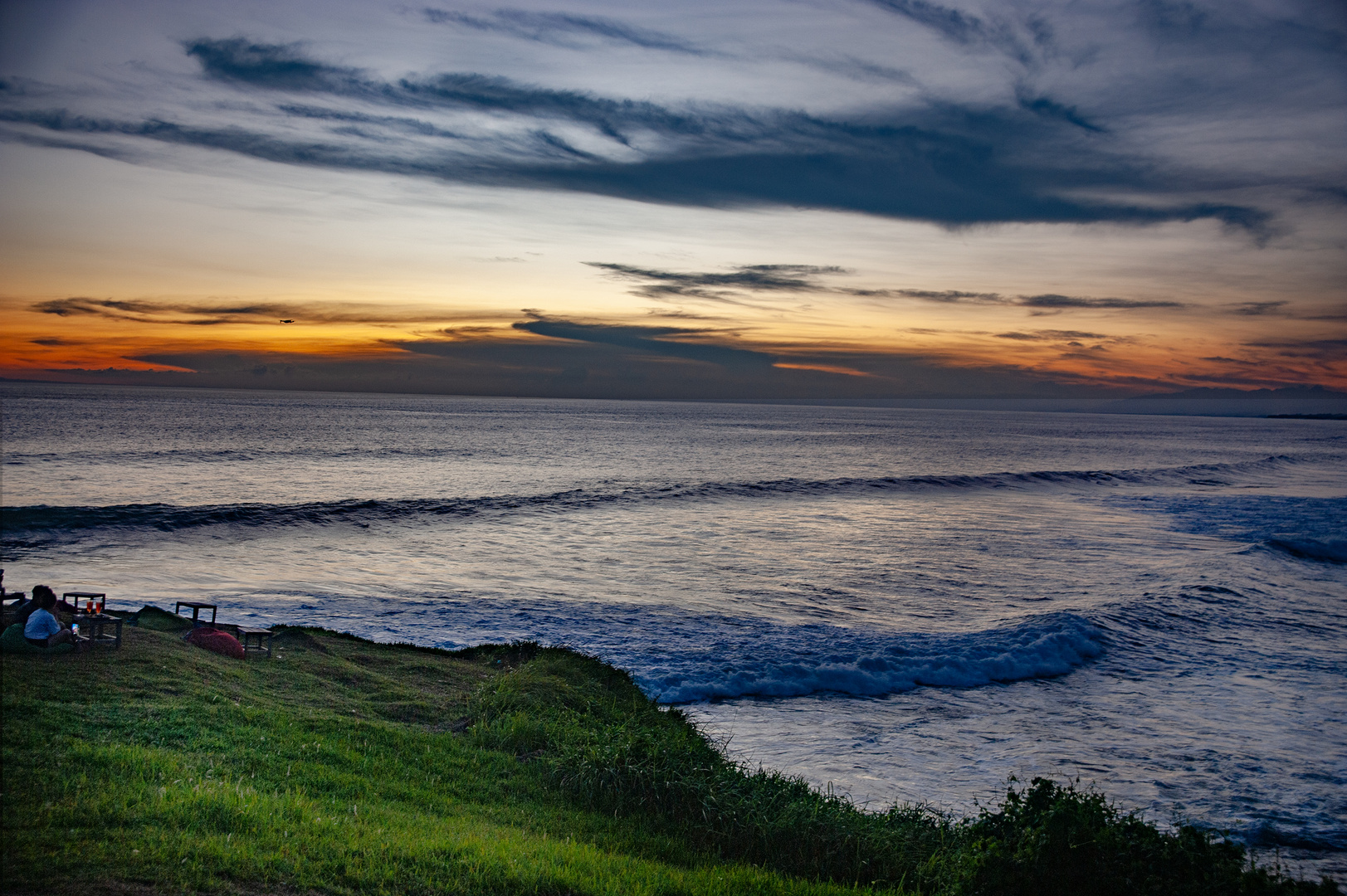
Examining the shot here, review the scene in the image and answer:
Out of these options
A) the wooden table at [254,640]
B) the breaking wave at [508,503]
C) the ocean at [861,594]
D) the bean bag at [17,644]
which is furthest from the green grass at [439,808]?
the breaking wave at [508,503]

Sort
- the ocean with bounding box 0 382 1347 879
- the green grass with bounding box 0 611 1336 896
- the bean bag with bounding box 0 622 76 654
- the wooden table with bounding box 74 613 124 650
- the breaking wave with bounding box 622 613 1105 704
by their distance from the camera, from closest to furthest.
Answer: the green grass with bounding box 0 611 1336 896 < the bean bag with bounding box 0 622 76 654 < the wooden table with bounding box 74 613 124 650 < the ocean with bounding box 0 382 1347 879 < the breaking wave with bounding box 622 613 1105 704

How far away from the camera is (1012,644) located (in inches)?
670

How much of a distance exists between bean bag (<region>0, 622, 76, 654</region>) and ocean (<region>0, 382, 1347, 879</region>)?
761 cm

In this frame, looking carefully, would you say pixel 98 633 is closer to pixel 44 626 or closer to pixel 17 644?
pixel 44 626

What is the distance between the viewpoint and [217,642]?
1269 centimetres

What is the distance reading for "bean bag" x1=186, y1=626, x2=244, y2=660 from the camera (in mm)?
12602

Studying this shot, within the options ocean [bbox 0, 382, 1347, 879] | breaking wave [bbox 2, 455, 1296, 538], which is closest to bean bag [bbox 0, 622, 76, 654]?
ocean [bbox 0, 382, 1347, 879]

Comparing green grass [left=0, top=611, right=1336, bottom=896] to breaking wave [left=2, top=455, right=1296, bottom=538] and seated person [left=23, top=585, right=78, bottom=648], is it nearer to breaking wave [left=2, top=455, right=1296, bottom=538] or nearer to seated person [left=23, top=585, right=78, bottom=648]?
seated person [left=23, top=585, right=78, bottom=648]

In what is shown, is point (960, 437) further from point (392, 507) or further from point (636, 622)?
point (636, 622)

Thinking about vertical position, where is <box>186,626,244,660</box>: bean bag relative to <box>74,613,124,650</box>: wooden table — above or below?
below

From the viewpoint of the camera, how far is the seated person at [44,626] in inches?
388

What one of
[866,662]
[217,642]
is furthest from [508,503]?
[217,642]

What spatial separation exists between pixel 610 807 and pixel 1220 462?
88.7m

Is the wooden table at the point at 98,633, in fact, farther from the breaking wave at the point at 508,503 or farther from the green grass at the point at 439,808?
the breaking wave at the point at 508,503
